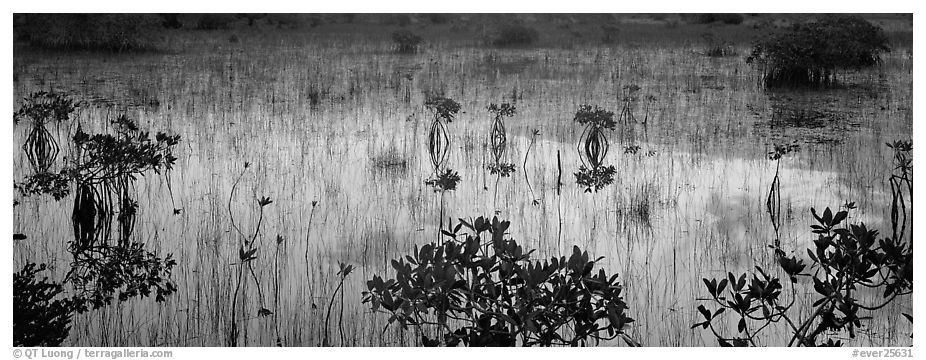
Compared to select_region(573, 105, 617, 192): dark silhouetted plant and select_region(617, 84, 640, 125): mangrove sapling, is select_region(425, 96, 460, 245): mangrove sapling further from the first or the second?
select_region(617, 84, 640, 125): mangrove sapling

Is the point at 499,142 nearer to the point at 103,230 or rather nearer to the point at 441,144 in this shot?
the point at 441,144

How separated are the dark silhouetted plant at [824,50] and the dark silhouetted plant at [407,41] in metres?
2.96

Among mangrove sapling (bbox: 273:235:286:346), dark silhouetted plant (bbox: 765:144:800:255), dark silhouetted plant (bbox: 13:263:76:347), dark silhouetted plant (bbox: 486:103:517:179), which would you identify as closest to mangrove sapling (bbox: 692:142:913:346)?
dark silhouetted plant (bbox: 765:144:800:255)

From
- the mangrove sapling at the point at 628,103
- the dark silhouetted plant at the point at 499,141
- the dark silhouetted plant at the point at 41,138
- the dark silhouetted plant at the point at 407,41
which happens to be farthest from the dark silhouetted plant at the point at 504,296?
the dark silhouetted plant at the point at 407,41

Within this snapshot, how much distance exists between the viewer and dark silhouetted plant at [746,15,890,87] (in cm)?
765

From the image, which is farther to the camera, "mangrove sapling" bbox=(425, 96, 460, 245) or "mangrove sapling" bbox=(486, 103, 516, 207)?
"mangrove sapling" bbox=(486, 103, 516, 207)

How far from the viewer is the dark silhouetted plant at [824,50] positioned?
25.1 feet

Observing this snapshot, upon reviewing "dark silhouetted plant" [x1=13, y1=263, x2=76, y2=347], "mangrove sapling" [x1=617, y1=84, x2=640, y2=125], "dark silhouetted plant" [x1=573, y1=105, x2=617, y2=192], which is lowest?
"dark silhouetted plant" [x1=13, y1=263, x2=76, y2=347]

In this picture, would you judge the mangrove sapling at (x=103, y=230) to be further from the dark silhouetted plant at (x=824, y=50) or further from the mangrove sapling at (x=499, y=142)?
the dark silhouetted plant at (x=824, y=50)

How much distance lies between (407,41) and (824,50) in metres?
3.42

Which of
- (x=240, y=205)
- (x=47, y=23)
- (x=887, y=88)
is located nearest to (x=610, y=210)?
(x=240, y=205)

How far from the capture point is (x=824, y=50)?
7742mm

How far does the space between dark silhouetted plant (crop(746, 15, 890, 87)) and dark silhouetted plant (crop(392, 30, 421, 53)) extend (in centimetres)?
296

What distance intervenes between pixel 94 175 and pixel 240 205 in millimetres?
678
